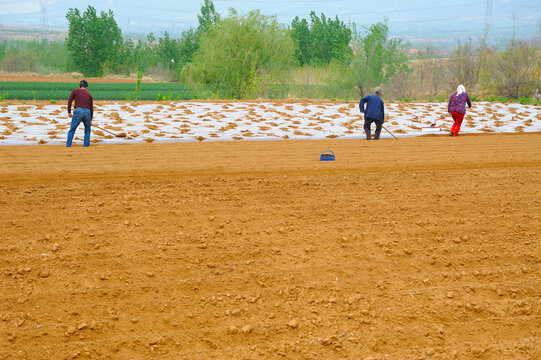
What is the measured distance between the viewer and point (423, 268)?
5.62 metres

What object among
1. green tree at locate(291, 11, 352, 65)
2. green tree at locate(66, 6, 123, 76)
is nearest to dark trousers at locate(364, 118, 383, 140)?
green tree at locate(291, 11, 352, 65)

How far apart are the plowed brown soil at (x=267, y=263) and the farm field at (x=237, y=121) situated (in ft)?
12.6

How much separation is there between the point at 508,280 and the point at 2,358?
193 inches

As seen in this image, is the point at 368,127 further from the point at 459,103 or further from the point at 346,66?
the point at 346,66

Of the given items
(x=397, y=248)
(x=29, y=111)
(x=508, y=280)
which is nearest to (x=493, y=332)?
(x=508, y=280)

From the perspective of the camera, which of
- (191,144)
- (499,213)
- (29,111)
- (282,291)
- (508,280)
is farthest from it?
(29,111)

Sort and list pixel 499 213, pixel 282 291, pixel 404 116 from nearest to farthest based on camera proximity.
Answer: pixel 282 291 < pixel 499 213 < pixel 404 116

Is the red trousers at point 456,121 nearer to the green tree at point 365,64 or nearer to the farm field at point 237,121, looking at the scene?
the farm field at point 237,121

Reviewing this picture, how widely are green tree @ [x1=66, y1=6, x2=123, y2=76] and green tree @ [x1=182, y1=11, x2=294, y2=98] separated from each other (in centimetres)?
3006

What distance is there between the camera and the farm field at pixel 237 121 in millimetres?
13039

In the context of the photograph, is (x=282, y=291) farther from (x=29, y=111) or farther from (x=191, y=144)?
(x=29, y=111)

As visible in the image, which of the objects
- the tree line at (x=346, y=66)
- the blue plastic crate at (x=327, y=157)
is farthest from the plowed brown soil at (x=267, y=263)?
the tree line at (x=346, y=66)

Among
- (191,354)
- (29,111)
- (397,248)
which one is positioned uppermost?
(29,111)

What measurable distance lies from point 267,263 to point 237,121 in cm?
993
